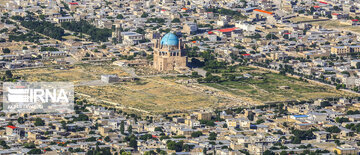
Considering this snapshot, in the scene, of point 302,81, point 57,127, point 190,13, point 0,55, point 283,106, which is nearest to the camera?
point 57,127

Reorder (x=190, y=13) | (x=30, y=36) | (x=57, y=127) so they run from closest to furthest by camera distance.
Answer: (x=57, y=127) < (x=30, y=36) < (x=190, y=13)

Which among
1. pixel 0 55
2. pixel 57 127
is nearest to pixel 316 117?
pixel 57 127

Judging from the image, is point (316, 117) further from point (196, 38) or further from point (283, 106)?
point (196, 38)

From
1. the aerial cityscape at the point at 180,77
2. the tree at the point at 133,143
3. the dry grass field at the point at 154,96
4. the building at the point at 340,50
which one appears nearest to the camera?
the tree at the point at 133,143

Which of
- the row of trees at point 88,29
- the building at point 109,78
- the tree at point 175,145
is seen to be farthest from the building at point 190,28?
the tree at point 175,145

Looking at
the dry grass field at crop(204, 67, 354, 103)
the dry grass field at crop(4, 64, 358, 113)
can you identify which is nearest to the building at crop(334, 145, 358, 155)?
the dry grass field at crop(4, 64, 358, 113)

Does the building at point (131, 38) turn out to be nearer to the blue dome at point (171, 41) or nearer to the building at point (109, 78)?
the blue dome at point (171, 41)

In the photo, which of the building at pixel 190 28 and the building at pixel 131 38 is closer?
the building at pixel 131 38
